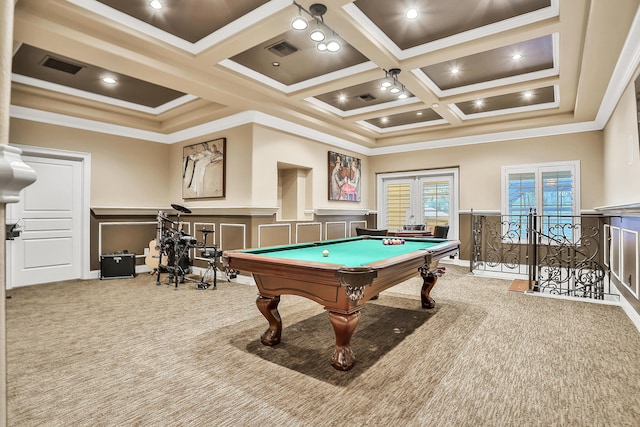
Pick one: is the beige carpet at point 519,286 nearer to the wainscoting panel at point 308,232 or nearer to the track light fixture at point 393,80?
the track light fixture at point 393,80

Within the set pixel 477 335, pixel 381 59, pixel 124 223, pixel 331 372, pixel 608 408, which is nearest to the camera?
pixel 608 408

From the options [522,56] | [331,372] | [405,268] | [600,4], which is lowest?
[331,372]

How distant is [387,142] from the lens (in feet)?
27.7

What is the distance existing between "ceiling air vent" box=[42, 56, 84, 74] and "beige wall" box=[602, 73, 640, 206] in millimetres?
6799

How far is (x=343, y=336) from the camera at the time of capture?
2.55 meters

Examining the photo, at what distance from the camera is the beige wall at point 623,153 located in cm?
387

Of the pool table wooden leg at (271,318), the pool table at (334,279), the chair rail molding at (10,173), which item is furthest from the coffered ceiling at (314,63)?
Answer: the chair rail molding at (10,173)

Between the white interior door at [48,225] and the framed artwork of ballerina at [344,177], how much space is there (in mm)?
4729

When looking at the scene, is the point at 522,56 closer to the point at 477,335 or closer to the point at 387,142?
the point at 477,335

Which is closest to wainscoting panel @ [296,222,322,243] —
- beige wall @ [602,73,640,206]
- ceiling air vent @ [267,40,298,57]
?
ceiling air vent @ [267,40,298,57]

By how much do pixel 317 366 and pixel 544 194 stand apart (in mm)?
6229

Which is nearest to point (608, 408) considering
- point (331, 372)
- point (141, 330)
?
point (331, 372)

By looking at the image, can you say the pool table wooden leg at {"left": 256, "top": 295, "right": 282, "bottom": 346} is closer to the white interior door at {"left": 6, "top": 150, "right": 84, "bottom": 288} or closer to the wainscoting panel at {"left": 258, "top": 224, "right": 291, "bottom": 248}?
the wainscoting panel at {"left": 258, "top": 224, "right": 291, "bottom": 248}

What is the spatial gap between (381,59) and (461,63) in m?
1.24
